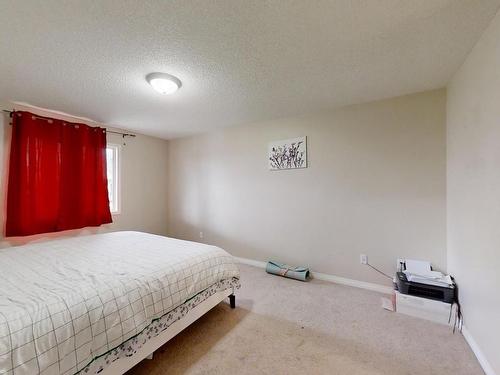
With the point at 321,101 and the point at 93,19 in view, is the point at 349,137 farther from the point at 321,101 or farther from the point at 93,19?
the point at 93,19

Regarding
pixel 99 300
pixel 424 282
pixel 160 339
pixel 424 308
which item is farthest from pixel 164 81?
pixel 424 308

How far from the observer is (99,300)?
1.20m

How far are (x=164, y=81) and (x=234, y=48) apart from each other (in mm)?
753

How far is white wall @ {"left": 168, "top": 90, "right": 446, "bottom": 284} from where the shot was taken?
227 centimetres

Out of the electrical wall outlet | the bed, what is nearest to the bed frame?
the bed

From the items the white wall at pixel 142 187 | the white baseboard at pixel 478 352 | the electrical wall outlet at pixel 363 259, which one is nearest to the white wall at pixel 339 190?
the electrical wall outlet at pixel 363 259

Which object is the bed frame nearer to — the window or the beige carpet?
the beige carpet

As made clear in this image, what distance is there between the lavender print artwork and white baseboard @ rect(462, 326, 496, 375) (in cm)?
212

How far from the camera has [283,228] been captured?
3.13m

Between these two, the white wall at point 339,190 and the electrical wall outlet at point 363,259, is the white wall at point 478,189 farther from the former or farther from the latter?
the electrical wall outlet at point 363,259

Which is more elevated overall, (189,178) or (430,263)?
(189,178)

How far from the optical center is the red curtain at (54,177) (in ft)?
A: 8.32

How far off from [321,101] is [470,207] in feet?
5.53

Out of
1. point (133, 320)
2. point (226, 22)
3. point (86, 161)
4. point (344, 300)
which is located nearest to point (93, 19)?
point (226, 22)
